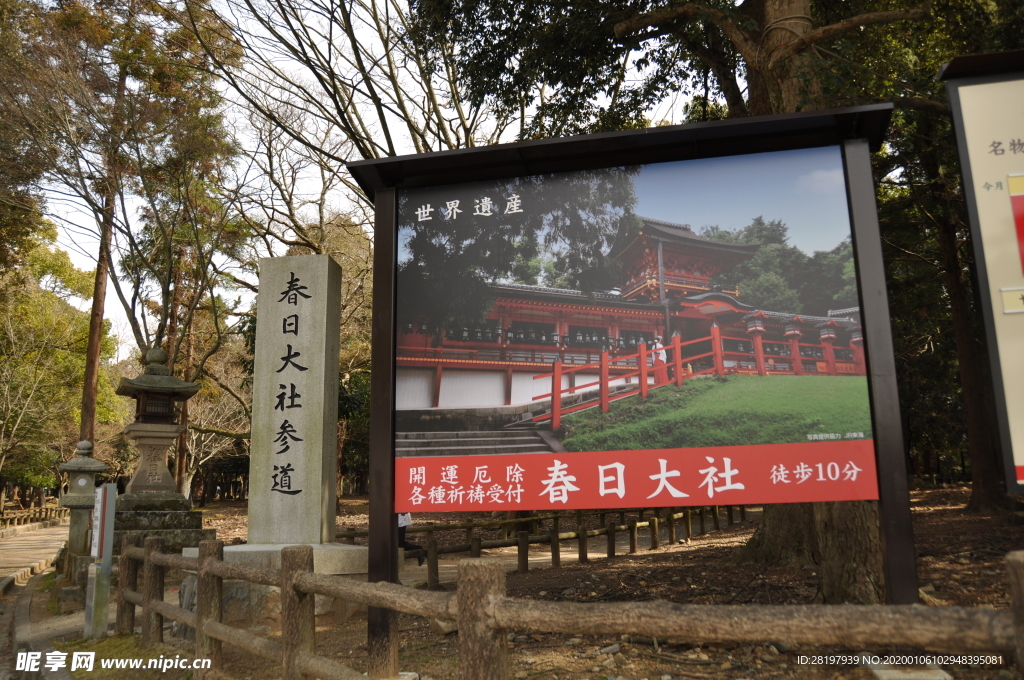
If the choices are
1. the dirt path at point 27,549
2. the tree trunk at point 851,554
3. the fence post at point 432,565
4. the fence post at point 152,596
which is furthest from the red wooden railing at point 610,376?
the dirt path at point 27,549

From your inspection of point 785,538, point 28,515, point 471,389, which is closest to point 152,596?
point 471,389

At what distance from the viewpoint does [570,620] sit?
109 inches

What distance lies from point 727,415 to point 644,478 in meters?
0.67

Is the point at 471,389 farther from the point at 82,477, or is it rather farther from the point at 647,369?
the point at 82,477

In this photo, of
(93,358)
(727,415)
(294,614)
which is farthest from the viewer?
(93,358)

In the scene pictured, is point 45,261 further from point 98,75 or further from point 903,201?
point 903,201

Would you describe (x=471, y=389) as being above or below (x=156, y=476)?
above

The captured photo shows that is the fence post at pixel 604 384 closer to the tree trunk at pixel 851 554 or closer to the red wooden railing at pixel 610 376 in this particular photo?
the red wooden railing at pixel 610 376

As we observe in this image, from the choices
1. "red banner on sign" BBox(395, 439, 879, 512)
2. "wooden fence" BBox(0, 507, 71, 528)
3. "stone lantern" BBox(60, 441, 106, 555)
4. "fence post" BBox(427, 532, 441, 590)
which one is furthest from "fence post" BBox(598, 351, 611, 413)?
"wooden fence" BBox(0, 507, 71, 528)

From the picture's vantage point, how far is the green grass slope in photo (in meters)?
4.09

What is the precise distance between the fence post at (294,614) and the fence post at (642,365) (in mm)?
2393

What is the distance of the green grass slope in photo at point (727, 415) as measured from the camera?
4090mm

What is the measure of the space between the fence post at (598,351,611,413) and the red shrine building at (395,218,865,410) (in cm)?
2

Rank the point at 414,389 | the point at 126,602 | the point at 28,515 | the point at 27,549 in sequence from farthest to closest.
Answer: the point at 28,515 → the point at 27,549 → the point at 126,602 → the point at 414,389
